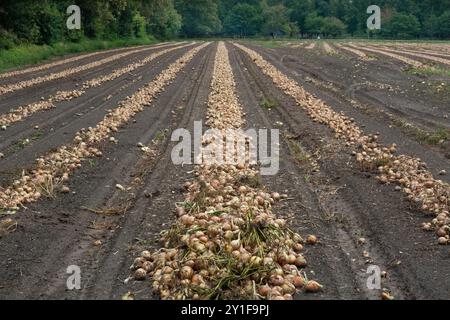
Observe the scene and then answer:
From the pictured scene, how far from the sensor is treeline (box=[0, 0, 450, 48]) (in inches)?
1052

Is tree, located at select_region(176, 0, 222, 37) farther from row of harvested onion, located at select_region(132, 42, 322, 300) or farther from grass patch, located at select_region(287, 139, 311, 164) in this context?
row of harvested onion, located at select_region(132, 42, 322, 300)

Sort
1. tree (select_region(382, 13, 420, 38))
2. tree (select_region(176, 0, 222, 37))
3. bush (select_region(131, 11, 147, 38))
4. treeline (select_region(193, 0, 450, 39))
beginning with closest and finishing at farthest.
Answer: bush (select_region(131, 11, 147, 38))
tree (select_region(382, 13, 420, 38))
treeline (select_region(193, 0, 450, 39))
tree (select_region(176, 0, 222, 37))

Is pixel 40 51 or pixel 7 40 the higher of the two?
pixel 7 40

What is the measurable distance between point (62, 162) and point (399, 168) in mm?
4889

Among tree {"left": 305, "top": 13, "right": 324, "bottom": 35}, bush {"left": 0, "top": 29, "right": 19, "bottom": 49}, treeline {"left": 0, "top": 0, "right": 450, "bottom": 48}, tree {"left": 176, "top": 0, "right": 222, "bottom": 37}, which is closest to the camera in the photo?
bush {"left": 0, "top": 29, "right": 19, "bottom": 49}

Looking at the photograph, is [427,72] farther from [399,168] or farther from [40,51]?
[40,51]

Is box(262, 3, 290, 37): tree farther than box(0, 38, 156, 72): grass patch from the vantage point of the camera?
Yes

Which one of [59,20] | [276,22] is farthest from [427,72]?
[276,22]

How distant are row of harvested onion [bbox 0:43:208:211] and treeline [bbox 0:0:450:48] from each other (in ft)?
49.5

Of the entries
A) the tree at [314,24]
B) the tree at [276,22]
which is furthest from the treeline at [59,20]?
the tree at [314,24]

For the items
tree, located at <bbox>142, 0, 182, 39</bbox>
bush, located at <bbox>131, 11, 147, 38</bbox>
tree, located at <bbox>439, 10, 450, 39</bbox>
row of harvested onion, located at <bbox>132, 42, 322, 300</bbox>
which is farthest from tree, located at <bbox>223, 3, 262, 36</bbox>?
row of harvested onion, located at <bbox>132, 42, 322, 300</bbox>

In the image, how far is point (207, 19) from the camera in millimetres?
85438

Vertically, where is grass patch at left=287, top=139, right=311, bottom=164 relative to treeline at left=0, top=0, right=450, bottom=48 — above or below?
below
